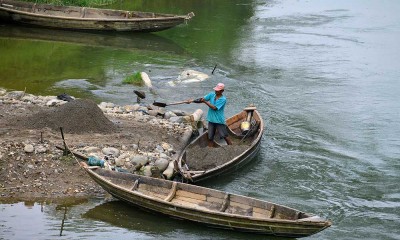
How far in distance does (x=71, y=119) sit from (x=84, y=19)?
40.4 ft

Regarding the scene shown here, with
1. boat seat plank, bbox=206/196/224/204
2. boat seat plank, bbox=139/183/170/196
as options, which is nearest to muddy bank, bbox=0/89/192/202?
boat seat plank, bbox=139/183/170/196

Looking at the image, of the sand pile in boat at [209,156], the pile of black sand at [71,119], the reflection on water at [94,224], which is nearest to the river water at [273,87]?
the reflection on water at [94,224]

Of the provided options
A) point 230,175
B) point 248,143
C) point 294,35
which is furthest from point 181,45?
point 230,175

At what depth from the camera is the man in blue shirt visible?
1317cm

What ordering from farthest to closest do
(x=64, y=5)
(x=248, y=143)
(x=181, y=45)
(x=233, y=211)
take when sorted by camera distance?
(x=64, y=5), (x=181, y=45), (x=248, y=143), (x=233, y=211)

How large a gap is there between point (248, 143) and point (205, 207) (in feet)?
12.7

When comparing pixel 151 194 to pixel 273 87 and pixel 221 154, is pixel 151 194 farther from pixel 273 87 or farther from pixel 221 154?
pixel 273 87

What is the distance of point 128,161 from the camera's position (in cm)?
1248

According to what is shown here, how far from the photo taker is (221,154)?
Answer: 42.0ft

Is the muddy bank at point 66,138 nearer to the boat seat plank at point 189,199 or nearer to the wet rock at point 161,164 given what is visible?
the wet rock at point 161,164

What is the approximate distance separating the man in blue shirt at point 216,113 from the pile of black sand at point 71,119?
2111mm

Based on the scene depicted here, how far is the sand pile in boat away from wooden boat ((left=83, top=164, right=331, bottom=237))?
1.46 m

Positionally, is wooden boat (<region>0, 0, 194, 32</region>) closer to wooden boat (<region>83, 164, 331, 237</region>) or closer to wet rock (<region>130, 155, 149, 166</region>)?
wet rock (<region>130, 155, 149, 166</region>)

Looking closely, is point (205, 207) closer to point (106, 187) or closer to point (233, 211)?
point (233, 211)
